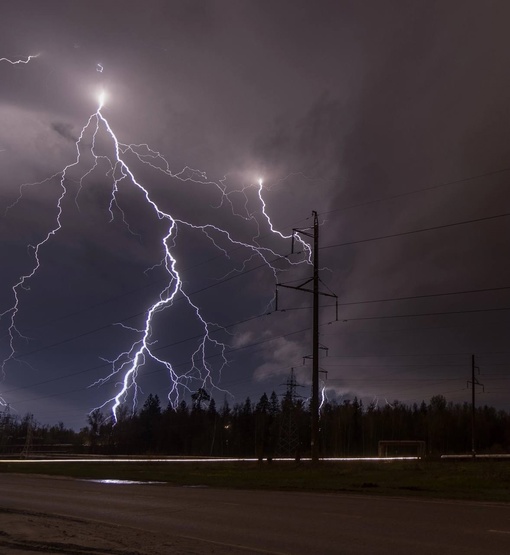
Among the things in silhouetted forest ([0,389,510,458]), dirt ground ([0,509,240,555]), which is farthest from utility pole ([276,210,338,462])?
silhouetted forest ([0,389,510,458])

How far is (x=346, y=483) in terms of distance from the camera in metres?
24.5

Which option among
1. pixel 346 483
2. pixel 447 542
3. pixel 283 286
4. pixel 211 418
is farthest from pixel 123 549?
pixel 211 418

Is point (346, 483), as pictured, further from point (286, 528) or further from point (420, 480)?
point (286, 528)

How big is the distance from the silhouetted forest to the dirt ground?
86.8 meters

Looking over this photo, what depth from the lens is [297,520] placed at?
13.6 m

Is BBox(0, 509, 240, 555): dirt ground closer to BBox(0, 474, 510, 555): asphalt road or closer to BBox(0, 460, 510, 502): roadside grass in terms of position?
BBox(0, 474, 510, 555): asphalt road

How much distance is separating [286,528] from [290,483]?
1412 centimetres

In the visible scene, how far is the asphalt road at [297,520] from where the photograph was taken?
10.1 metres

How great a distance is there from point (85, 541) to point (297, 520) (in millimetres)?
4649

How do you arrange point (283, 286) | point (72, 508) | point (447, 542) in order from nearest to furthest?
point (447, 542)
point (72, 508)
point (283, 286)

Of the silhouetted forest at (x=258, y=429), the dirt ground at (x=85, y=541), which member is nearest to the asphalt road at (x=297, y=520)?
the dirt ground at (x=85, y=541)

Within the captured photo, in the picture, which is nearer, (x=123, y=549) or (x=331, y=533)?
(x=123, y=549)

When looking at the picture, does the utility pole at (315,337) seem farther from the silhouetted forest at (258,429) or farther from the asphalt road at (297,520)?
the silhouetted forest at (258,429)

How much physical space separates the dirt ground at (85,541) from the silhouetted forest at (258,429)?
285 ft
